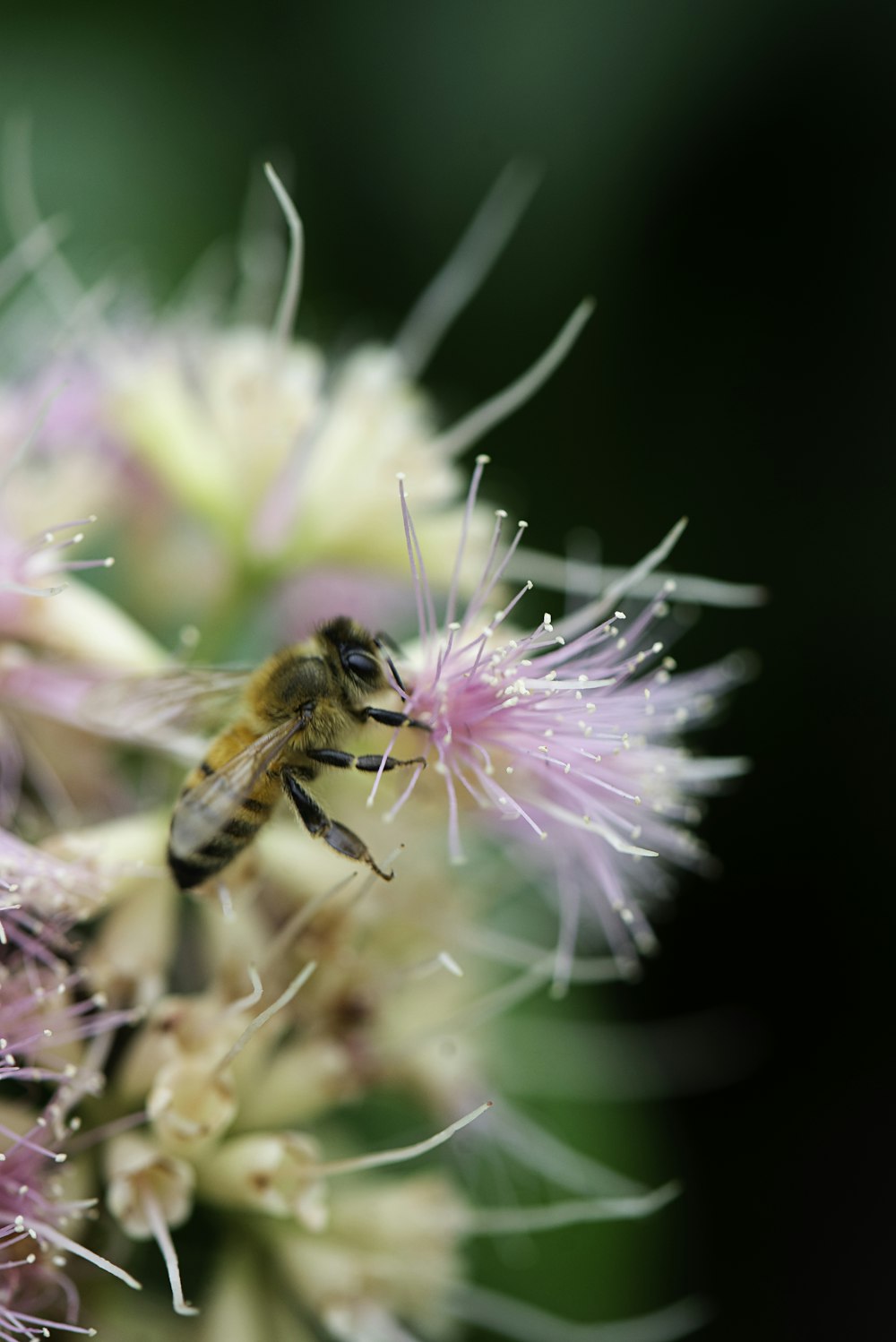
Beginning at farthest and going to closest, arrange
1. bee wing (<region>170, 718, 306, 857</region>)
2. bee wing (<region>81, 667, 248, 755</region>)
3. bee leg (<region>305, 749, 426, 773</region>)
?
bee wing (<region>81, 667, 248, 755</region>) < bee leg (<region>305, 749, 426, 773</region>) < bee wing (<region>170, 718, 306, 857</region>)

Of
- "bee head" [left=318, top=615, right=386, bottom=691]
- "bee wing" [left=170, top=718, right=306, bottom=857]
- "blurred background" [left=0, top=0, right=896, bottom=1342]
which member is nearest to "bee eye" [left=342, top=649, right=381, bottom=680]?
"bee head" [left=318, top=615, right=386, bottom=691]

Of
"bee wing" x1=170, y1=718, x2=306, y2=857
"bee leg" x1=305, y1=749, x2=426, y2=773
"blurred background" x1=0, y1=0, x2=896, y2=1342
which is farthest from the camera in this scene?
"blurred background" x1=0, y1=0, x2=896, y2=1342

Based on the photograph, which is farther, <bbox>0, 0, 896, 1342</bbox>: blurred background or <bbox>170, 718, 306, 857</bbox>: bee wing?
<bbox>0, 0, 896, 1342</bbox>: blurred background

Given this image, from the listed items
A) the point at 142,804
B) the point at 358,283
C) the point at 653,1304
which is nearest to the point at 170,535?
the point at 142,804

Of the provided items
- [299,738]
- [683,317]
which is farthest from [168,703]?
[683,317]

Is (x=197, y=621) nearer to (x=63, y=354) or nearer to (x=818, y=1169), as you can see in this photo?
(x=63, y=354)

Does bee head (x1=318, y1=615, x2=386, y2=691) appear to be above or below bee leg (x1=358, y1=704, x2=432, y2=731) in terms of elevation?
above

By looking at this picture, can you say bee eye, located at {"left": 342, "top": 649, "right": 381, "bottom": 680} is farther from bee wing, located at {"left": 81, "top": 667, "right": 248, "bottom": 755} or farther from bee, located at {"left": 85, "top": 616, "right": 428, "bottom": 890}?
bee wing, located at {"left": 81, "top": 667, "right": 248, "bottom": 755}
